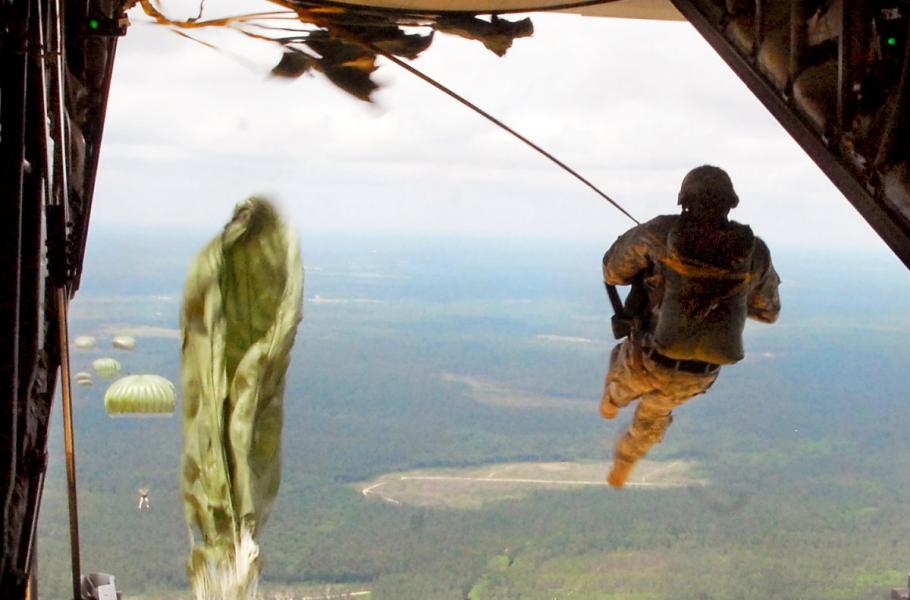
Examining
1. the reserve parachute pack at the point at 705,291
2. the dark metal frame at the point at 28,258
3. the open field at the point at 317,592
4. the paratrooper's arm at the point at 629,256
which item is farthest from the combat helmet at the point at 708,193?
the open field at the point at 317,592

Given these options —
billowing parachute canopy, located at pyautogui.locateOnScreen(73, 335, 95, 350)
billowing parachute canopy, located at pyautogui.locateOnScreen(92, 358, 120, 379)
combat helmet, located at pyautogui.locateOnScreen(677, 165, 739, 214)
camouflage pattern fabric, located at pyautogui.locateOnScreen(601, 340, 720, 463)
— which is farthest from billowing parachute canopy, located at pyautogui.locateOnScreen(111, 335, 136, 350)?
combat helmet, located at pyautogui.locateOnScreen(677, 165, 739, 214)

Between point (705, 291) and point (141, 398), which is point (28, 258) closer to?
point (705, 291)

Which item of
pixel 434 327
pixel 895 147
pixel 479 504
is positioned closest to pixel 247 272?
pixel 895 147

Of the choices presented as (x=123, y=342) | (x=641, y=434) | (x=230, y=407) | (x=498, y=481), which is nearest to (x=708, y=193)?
(x=641, y=434)

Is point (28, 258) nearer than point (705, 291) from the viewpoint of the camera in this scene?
Yes

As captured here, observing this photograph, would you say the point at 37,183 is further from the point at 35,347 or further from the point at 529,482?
the point at 529,482

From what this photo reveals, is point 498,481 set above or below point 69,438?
below

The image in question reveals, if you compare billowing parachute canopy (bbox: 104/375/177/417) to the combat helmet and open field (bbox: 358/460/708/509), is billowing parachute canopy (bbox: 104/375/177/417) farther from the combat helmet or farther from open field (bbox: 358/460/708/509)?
open field (bbox: 358/460/708/509)
